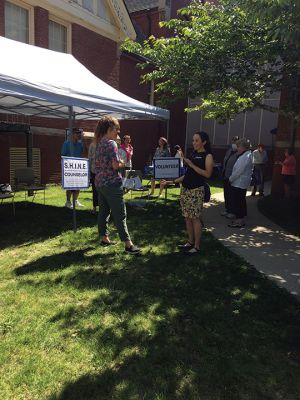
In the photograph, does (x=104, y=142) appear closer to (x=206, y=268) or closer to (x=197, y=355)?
(x=206, y=268)

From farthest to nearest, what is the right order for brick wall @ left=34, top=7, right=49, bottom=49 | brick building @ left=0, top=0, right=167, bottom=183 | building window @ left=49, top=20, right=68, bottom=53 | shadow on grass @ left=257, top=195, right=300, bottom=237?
building window @ left=49, top=20, right=68, bottom=53
brick wall @ left=34, top=7, right=49, bottom=49
brick building @ left=0, top=0, right=167, bottom=183
shadow on grass @ left=257, top=195, right=300, bottom=237

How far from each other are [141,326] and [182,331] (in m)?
0.39

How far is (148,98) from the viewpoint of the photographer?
2027cm

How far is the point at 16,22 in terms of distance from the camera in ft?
39.0

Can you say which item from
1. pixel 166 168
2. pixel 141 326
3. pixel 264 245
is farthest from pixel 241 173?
pixel 141 326

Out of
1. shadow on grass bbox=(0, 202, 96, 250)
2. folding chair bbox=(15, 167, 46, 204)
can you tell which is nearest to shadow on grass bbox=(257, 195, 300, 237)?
shadow on grass bbox=(0, 202, 96, 250)

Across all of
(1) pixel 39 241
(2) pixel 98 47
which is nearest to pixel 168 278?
(1) pixel 39 241

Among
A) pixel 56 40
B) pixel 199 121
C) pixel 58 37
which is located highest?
pixel 58 37

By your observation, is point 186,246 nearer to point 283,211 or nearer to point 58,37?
point 283,211

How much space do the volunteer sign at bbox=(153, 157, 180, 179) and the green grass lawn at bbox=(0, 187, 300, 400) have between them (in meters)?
2.85

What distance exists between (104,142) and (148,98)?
1575 cm

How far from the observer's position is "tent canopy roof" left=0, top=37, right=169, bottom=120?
19.3ft

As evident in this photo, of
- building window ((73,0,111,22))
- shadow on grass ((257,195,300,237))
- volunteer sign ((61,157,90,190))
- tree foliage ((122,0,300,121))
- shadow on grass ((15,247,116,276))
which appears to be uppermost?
building window ((73,0,111,22))

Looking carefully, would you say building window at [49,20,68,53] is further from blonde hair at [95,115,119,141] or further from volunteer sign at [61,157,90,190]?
blonde hair at [95,115,119,141]
